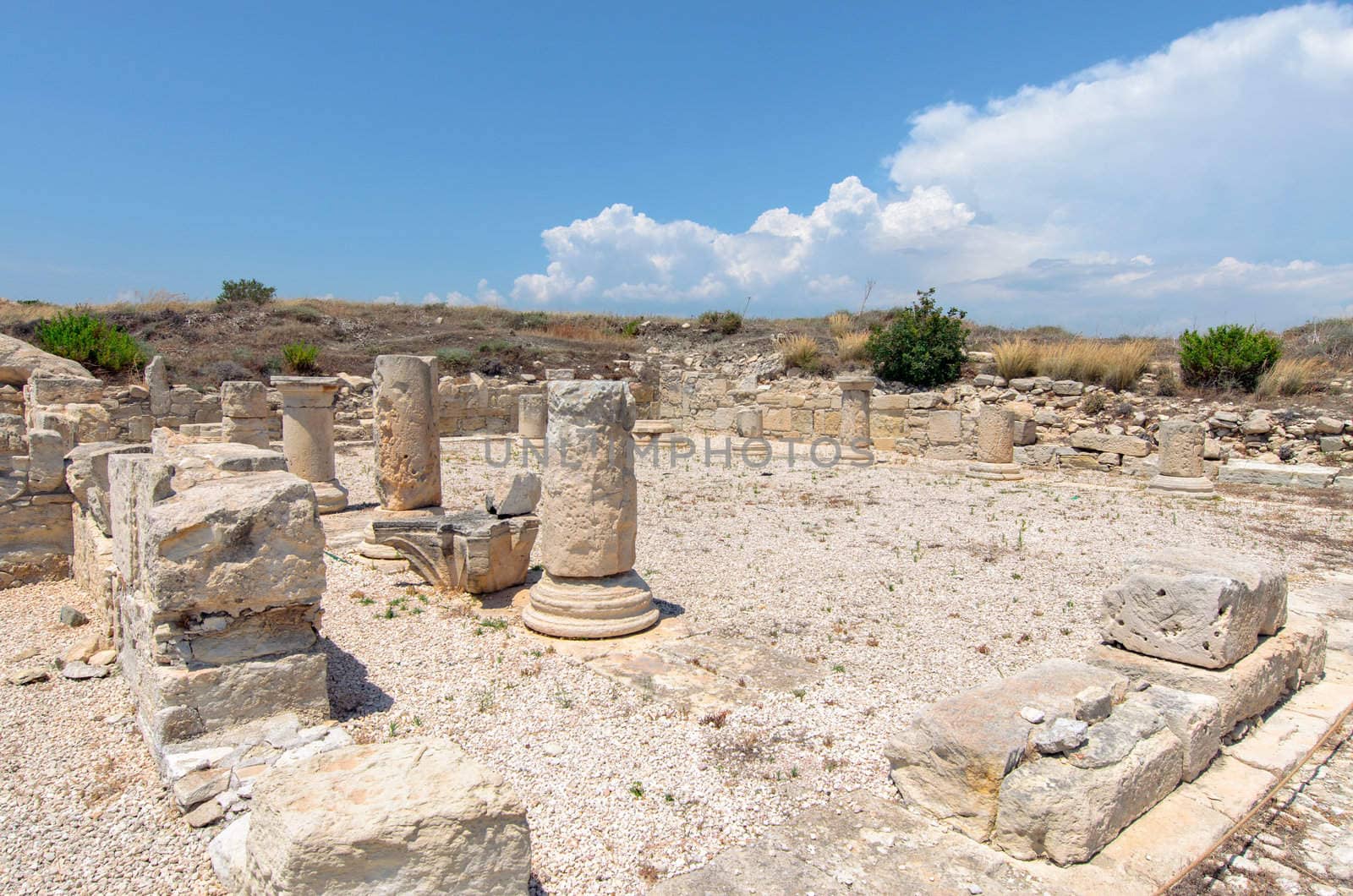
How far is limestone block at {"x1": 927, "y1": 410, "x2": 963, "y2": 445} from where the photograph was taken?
1656 centimetres

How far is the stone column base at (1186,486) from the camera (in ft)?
40.2

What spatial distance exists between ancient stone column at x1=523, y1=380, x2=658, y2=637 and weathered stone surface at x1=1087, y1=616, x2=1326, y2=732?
312 centimetres

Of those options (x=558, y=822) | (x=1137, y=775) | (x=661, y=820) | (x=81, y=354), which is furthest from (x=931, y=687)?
(x=81, y=354)

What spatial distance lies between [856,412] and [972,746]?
13535 millimetres

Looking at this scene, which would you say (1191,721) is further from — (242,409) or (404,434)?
(242,409)

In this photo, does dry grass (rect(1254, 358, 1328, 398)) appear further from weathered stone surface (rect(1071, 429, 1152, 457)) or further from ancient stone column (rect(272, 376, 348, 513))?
ancient stone column (rect(272, 376, 348, 513))

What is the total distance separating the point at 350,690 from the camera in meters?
4.54

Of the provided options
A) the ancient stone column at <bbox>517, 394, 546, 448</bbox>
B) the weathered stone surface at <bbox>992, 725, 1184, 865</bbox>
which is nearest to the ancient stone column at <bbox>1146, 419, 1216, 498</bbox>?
the weathered stone surface at <bbox>992, 725, 1184, 865</bbox>

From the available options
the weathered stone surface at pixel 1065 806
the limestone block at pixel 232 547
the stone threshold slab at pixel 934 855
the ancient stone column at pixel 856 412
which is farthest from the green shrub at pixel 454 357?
the weathered stone surface at pixel 1065 806

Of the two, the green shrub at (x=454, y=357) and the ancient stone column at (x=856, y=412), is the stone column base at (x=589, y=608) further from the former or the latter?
the green shrub at (x=454, y=357)

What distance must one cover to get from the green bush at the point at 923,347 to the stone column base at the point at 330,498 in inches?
518

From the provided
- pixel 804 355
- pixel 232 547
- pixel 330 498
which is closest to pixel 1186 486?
pixel 804 355

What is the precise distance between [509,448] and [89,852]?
45.0 feet

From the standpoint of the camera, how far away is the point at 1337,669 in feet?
17.3
